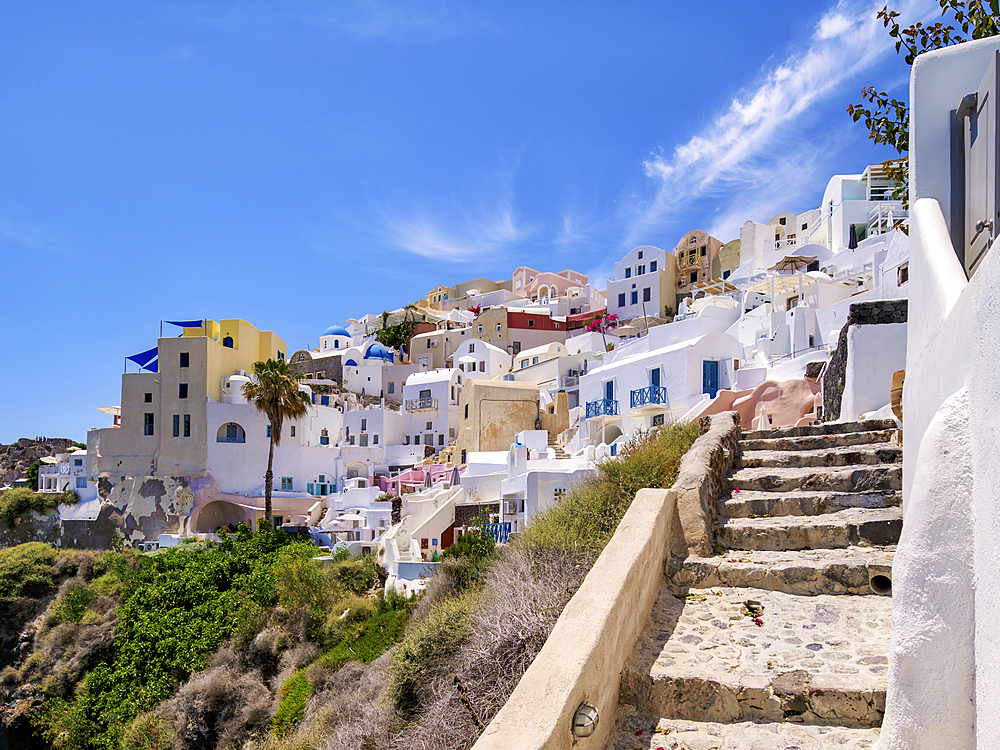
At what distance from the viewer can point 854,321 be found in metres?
12.3

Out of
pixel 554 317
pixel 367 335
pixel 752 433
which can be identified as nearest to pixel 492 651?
pixel 752 433

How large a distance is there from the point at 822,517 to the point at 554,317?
192 ft

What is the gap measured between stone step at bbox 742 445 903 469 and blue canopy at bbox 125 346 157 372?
4116 cm

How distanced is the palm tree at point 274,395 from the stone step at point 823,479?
33242mm

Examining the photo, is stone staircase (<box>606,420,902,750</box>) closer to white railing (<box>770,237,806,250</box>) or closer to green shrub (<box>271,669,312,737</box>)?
green shrub (<box>271,669,312,737</box>)

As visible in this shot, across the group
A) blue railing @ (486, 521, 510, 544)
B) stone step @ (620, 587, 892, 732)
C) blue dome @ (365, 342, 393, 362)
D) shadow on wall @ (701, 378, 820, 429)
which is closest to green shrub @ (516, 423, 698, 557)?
stone step @ (620, 587, 892, 732)

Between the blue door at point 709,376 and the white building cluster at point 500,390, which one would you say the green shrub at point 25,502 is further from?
the blue door at point 709,376

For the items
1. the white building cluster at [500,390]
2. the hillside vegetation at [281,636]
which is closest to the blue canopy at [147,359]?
the white building cluster at [500,390]

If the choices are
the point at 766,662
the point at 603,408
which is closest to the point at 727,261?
the point at 603,408

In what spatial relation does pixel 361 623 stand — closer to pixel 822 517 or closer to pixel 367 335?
pixel 822 517

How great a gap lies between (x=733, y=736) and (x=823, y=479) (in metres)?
3.65

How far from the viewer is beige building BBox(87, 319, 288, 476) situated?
39844 millimetres

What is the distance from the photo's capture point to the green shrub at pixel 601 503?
275 inches

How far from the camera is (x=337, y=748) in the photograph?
10.3m
